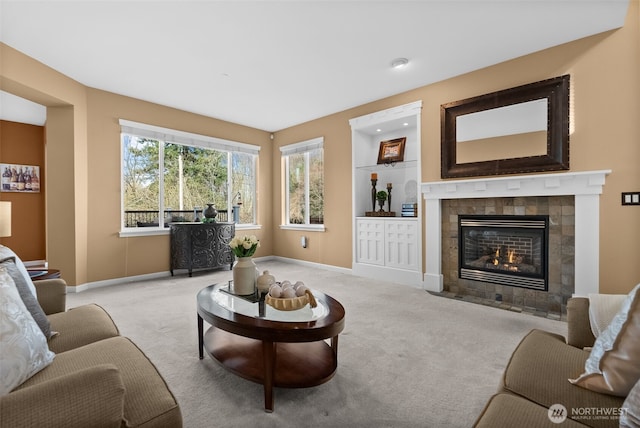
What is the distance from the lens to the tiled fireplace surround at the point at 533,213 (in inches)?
116

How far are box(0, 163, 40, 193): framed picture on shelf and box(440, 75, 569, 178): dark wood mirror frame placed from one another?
7.18 meters

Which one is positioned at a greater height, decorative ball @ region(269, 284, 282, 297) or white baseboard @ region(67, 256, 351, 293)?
decorative ball @ region(269, 284, 282, 297)

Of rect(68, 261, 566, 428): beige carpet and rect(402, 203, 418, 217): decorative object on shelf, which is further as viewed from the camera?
rect(402, 203, 418, 217): decorative object on shelf

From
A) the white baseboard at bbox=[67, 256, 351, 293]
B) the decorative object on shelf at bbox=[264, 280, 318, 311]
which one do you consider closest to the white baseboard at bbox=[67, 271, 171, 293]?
the white baseboard at bbox=[67, 256, 351, 293]

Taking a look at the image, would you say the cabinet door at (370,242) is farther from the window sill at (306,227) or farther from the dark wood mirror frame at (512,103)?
the dark wood mirror frame at (512,103)

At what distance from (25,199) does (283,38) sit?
19.5ft

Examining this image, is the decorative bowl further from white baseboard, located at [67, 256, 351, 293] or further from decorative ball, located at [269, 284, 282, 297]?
white baseboard, located at [67, 256, 351, 293]

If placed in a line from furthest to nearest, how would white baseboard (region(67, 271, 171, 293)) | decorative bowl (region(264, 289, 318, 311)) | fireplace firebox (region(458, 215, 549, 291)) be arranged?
white baseboard (region(67, 271, 171, 293))
fireplace firebox (region(458, 215, 549, 291))
decorative bowl (region(264, 289, 318, 311))

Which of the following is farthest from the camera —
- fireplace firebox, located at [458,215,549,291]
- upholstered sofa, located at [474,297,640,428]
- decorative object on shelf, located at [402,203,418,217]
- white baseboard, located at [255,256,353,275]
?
white baseboard, located at [255,256,353,275]

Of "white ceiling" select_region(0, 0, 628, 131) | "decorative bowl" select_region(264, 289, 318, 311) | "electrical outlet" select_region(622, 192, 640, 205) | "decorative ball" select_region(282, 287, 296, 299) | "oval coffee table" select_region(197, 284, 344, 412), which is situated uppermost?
"white ceiling" select_region(0, 0, 628, 131)

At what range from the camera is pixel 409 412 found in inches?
62.7

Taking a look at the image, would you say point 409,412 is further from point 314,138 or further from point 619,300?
point 314,138

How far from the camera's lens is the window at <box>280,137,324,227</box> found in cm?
564

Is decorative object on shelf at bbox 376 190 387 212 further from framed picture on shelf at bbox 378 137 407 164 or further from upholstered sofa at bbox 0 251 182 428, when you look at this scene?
upholstered sofa at bbox 0 251 182 428
